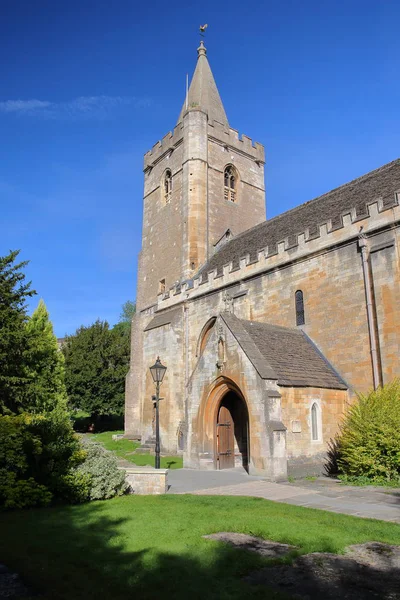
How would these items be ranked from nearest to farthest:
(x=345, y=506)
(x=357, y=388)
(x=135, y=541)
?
A: 1. (x=135, y=541)
2. (x=345, y=506)
3. (x=357, y=388)

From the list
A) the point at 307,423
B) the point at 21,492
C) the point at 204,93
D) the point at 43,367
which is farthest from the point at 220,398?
the point at 204,93

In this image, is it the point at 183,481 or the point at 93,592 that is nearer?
the point at 93,592

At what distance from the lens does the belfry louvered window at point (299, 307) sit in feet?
62.5

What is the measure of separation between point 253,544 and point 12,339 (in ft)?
49.2

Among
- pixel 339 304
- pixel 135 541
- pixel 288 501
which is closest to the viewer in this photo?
pixel 135 541

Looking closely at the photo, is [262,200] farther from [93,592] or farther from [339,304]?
[93,592]

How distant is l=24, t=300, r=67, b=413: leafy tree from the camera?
19.8m

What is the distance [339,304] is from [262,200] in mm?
19644

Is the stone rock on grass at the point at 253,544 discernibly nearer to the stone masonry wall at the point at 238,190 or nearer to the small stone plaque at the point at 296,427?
the small stone plaque at the point at 296,427

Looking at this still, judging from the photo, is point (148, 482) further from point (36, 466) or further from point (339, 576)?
point (339, 576)

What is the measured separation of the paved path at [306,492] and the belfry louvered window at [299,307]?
268 inches

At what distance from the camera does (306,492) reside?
11.4 metres

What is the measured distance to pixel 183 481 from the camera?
13516 mm

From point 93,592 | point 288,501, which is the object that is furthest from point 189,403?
point 93,592
